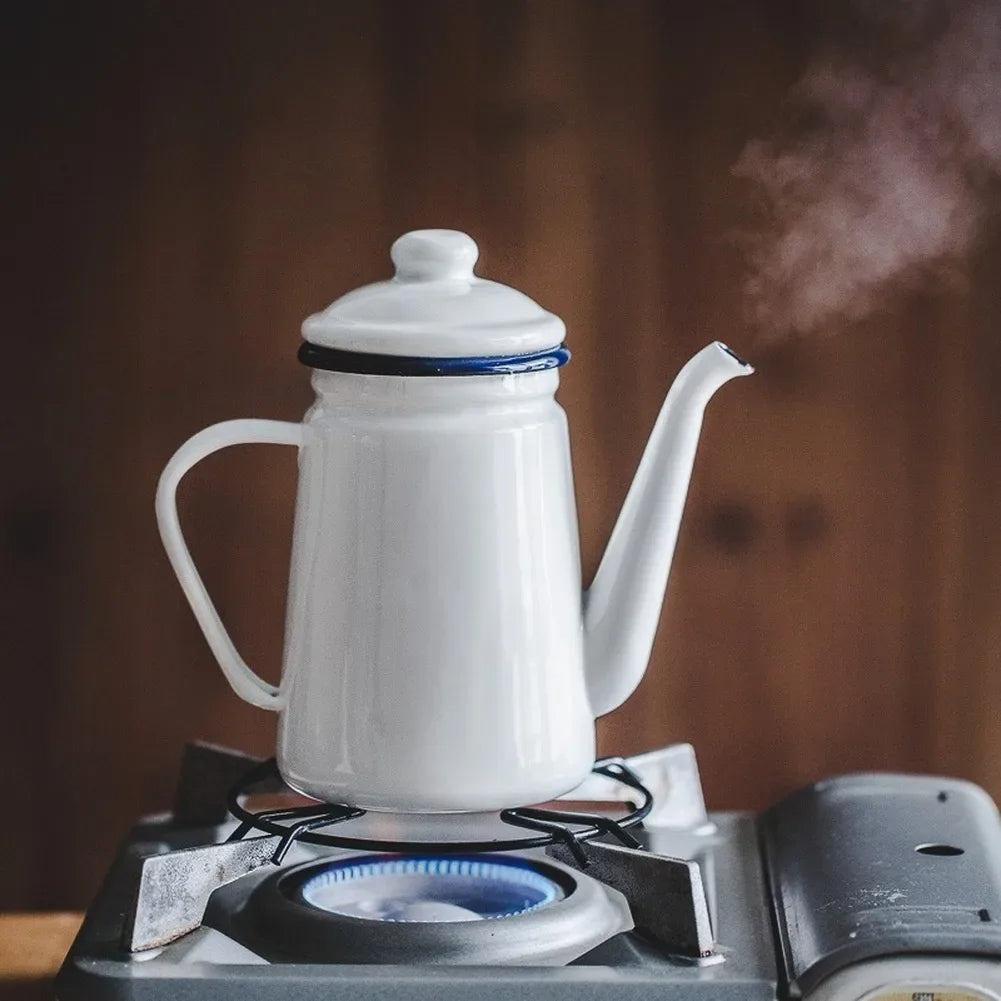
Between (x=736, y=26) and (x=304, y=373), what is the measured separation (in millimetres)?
370

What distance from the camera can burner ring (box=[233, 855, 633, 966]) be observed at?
0.74 metres

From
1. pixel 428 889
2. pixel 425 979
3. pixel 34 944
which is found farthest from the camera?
pixel 34 944

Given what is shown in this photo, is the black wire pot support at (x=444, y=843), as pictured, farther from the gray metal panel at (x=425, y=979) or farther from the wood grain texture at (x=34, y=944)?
the wood grain texture at (x=34, y=944)

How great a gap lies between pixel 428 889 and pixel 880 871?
0.81 ft

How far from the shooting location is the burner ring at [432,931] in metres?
0.74

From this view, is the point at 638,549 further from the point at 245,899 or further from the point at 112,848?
the point at 112,848

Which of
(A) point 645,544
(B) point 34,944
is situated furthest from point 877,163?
(B) point 34,944

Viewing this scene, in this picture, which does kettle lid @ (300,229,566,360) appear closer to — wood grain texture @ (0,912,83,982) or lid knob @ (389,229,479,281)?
lid knob @ (389,229,479,281)

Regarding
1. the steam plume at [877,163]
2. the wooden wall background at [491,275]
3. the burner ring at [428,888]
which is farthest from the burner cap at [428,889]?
the steam plume at [877,163]

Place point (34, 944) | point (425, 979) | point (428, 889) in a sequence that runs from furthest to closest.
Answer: point (34, 944) → point (428, 889) → point (425, 979)

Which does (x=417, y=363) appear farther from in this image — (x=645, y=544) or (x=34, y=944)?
(x=34, y=944)

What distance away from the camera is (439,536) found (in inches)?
29.4

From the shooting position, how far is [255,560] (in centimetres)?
107

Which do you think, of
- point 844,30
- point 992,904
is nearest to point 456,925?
point 992,904
